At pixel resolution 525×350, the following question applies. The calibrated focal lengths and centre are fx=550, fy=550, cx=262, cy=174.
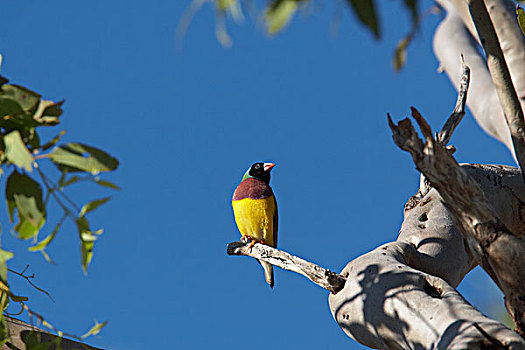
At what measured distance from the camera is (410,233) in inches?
67.0

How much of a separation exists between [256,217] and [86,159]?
2.23m

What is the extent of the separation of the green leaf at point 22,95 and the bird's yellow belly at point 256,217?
7.22 ft

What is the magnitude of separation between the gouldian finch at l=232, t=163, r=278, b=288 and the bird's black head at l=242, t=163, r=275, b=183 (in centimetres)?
21

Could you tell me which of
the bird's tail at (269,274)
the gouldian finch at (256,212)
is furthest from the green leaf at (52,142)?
the gouldian finch at (256,212)

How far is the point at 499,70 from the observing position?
1.28m

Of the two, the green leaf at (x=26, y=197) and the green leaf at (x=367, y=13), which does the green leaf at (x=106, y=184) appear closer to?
the green leaf at (x=26, y=197)

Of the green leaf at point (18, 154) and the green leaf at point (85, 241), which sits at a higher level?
the green leaf at point (18, 154)

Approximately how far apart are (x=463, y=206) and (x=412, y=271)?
27 centimetres

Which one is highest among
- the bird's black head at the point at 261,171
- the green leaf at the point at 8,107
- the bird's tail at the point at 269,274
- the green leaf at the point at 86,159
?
the bird's black head at the point at 261,171

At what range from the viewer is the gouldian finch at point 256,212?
2.97m

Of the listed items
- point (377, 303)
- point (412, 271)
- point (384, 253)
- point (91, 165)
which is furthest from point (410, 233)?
point (91, 165)

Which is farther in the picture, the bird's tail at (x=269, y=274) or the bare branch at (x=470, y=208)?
the bird's tail at (x=269, y=274)

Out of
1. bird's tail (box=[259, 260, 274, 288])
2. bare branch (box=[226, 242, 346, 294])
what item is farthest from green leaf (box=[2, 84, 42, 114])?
bird's tail (box=[259, 260, 274, 288])

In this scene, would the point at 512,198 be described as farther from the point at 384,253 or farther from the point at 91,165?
the point at 91,165
